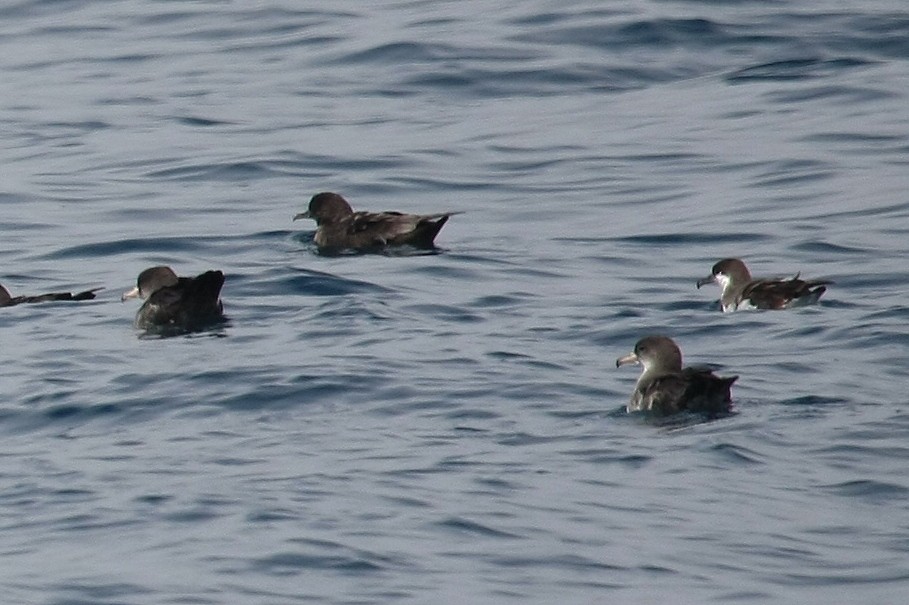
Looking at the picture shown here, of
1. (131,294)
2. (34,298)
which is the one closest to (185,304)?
(131,294)

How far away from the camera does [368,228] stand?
639 inches

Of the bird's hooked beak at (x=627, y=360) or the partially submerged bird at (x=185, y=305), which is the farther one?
the partially submerged bird at (x=185, y=305)

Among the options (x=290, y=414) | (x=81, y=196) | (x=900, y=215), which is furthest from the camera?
(x=81, y=196)

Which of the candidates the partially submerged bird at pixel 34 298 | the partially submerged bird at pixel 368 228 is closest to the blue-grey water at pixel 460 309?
the partially submerged bird at pixel 34 298

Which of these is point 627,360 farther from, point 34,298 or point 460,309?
point 34,298

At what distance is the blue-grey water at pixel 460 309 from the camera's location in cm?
870

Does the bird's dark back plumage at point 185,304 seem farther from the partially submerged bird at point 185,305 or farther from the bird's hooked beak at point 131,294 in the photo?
the bird's hooked beak at point 131,294

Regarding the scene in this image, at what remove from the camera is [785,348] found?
12625 mm

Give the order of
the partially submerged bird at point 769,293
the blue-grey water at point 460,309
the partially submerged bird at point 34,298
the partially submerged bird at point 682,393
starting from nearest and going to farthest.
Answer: the blue-grey water at point 460,309, the partially submerged bird at point 682,393, the partially submerged bird at point 769,293, the partially submerged bird at point 34,298

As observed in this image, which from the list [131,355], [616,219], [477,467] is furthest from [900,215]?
[477,467]

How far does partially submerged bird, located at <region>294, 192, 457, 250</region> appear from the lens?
16078 mm

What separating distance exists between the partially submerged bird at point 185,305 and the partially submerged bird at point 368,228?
2664 millimetres

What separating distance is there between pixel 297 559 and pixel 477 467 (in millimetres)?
1486

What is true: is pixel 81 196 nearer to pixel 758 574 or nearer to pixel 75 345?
pixel 75 345
